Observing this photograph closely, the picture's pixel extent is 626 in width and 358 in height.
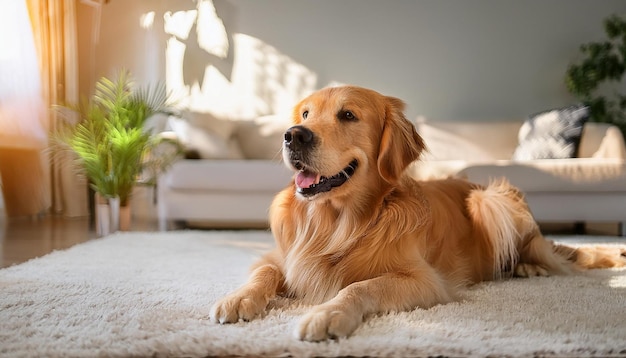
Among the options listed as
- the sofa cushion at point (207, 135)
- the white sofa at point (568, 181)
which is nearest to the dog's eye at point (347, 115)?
the white sofa at point (568, 181)

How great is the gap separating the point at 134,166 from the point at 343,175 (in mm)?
2621

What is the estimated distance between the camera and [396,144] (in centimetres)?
178

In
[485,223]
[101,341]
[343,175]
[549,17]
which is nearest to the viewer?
[101,341]

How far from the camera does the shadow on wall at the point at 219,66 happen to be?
588cm

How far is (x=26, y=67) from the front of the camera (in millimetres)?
4723

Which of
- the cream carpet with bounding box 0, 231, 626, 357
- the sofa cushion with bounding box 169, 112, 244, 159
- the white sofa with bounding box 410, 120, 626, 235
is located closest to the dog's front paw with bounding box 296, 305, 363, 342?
the cream carpet with bounding box 0, 231, 626, 357

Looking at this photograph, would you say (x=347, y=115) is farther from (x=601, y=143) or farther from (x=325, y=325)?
(x=601, y=143)

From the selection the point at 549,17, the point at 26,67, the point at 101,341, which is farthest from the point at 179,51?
the point at 101,341

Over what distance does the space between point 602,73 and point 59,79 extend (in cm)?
493

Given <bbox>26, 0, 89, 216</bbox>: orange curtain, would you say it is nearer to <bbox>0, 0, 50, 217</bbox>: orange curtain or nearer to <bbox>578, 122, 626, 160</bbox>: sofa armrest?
<bbox>0, 0, 50, 217</bbox>: orange curtain

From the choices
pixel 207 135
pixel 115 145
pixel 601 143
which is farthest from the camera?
pixel 207 135

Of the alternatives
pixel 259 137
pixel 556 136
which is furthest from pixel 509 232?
pixel 259 137

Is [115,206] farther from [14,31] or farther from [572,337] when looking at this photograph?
[572,337]

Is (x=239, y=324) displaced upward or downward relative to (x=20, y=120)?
downward
